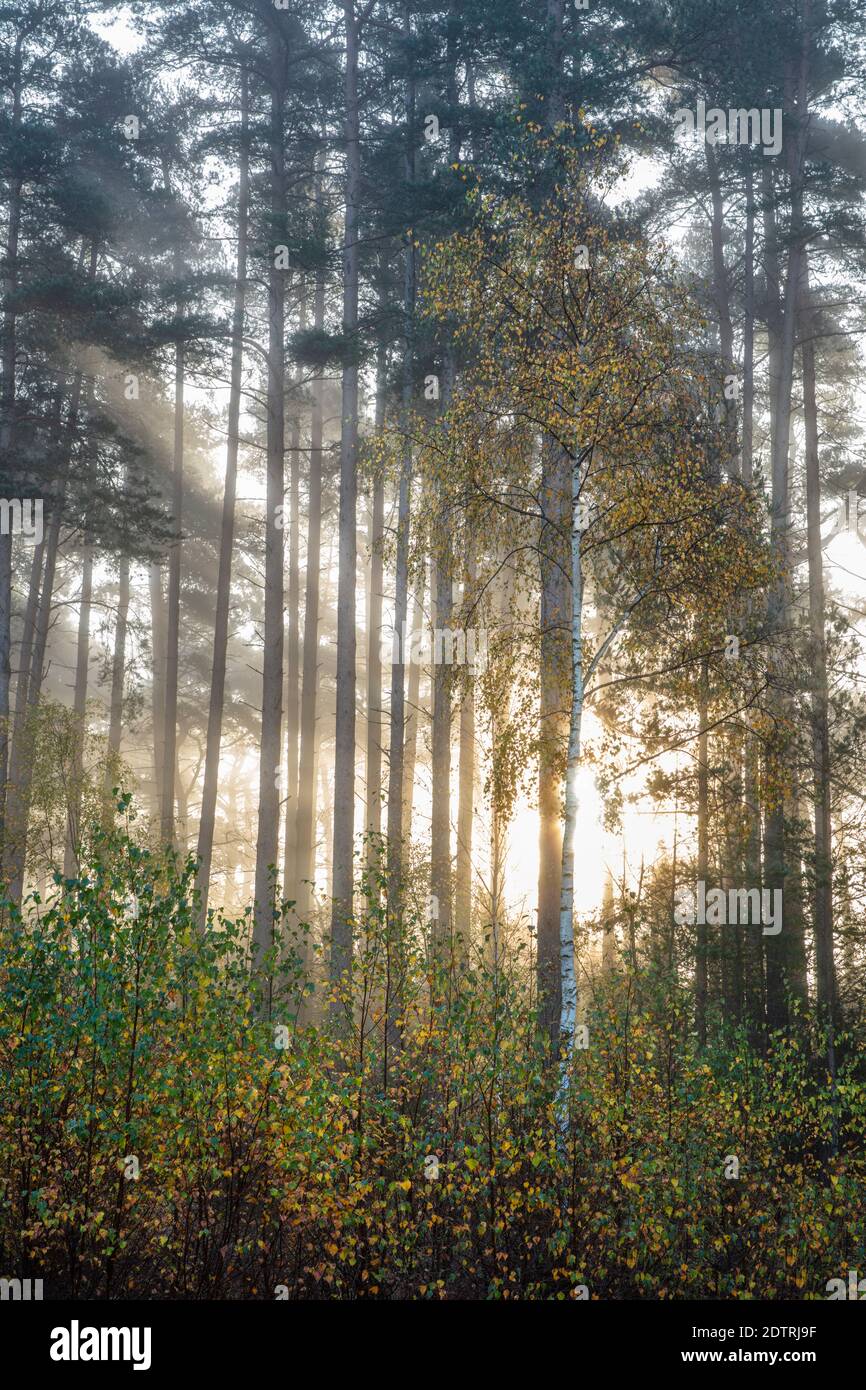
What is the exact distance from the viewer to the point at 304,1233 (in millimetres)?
6621

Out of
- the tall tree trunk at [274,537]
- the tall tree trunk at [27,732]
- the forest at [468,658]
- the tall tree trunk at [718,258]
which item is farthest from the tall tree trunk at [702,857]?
the tall tree trunk at [27,732]

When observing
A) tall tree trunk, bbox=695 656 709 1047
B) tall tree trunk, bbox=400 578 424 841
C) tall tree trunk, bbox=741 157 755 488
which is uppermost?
tall tree trunk, bbox=741 157 755 488

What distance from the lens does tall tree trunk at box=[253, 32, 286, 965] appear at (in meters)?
16.9

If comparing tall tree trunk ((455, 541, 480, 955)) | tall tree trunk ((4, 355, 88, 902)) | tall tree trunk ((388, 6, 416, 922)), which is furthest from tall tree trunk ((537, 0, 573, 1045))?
tall tree trunk ((4, 355, 88, 902))

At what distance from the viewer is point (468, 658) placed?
35.3 feet

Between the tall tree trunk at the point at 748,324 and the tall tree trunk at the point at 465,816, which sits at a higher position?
the tall tree trunk at the point at 748,324

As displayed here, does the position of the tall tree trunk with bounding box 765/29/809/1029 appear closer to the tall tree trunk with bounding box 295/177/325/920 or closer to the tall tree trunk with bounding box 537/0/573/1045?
the tall tree trunk with bounding box 537/0/573/1045

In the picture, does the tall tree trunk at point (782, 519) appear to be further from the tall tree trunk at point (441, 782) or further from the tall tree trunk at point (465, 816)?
the tall tree trunk at point (465, 816)

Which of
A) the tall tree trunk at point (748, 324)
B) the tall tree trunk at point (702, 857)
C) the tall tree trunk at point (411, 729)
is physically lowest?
the tall tree trunk at point (702, 857)

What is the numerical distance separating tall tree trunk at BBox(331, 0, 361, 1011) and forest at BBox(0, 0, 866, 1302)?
0.29 ft

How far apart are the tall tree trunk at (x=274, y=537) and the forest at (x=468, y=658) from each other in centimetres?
9

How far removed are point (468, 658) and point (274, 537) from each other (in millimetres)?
7936

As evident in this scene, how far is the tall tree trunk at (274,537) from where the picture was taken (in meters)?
16.9
